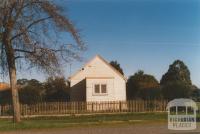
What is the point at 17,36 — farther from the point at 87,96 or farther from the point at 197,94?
the point at 197,94

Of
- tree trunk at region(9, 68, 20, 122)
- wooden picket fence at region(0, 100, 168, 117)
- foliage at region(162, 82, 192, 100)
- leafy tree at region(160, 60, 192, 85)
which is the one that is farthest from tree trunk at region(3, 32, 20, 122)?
leafy tree at region(160, 60, 192, 85)

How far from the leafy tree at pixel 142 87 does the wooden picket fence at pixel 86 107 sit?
9599 mm

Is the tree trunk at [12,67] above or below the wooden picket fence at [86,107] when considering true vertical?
above

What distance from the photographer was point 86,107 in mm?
41625

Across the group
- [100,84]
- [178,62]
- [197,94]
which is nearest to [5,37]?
[100,84]

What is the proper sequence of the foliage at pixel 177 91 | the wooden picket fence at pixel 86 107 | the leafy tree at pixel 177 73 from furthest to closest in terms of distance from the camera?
the leafy tree at pixel 177 73 < the foliage at pixel 177 91 < the wooden picket fence at pixel 86 107

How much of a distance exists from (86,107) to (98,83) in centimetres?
667

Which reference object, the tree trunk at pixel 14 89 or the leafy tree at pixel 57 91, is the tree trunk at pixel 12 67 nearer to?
the tree trunk at pixel 14 89

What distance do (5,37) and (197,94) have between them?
1240 inches

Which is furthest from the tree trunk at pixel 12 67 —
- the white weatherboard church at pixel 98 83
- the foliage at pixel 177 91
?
the foliage at pixel 177 91

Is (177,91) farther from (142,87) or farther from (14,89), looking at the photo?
(14,89)

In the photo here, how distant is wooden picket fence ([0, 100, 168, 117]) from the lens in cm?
3969

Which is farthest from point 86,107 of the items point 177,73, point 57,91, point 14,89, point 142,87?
point 177,73

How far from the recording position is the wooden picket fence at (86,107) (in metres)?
39.7
